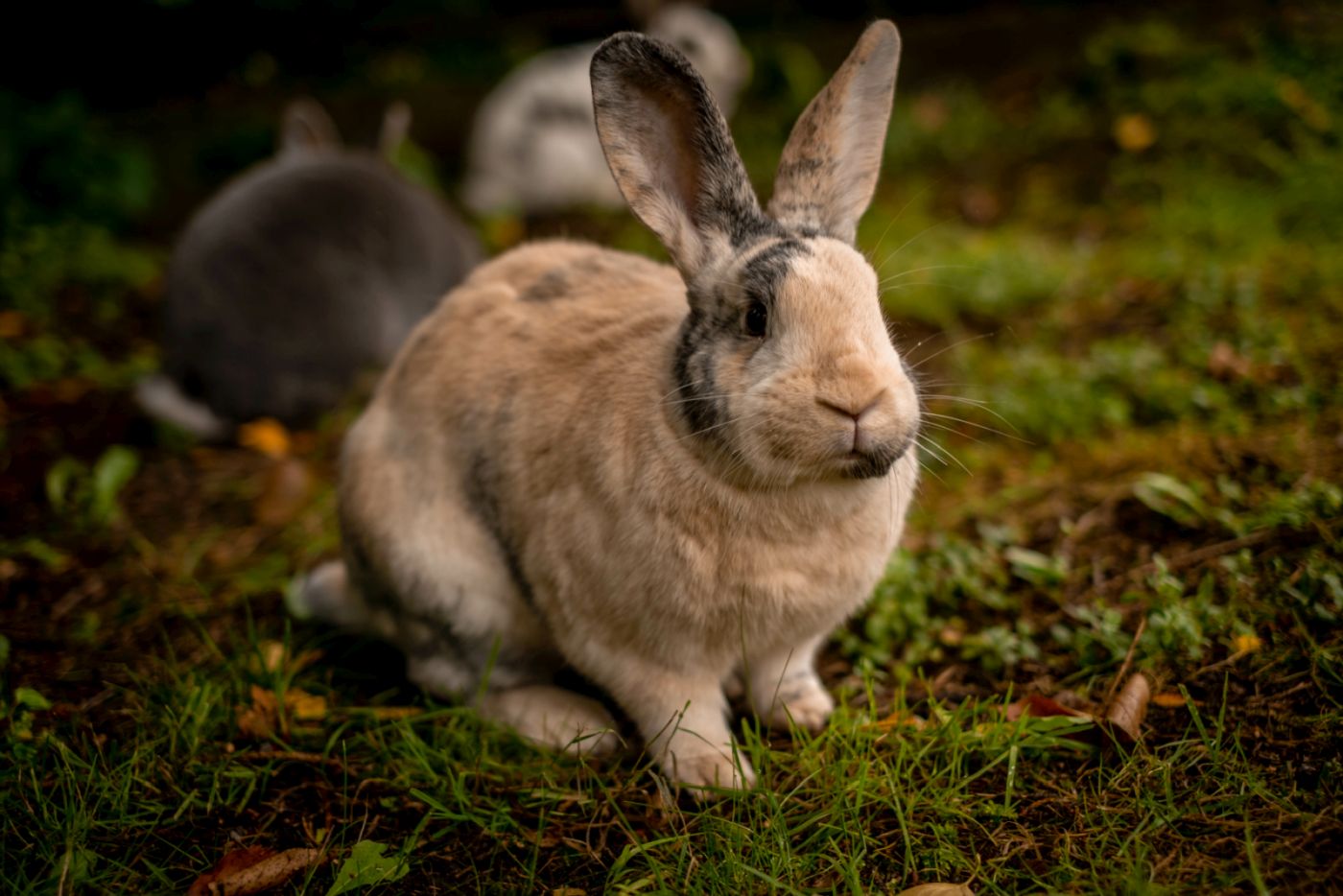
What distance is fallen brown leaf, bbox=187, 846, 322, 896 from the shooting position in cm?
219

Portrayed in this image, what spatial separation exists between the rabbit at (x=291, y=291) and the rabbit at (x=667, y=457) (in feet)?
7.10

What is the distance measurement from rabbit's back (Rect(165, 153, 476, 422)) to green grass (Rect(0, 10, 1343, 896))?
0.31 meters

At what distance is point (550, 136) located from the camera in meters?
7.17

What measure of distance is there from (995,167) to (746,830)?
18.5ft

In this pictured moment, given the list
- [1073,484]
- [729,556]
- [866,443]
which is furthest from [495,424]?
[1073,484]

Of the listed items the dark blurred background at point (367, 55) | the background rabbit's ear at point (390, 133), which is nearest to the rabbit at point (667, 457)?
the background rabbit's ear at point (390, 133)

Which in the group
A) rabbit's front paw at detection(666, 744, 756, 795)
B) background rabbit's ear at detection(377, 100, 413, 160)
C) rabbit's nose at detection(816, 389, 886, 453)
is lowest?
→ rabbit's front paw at detection(666, 744, 756, 795)

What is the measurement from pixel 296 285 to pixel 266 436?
79 centimetres

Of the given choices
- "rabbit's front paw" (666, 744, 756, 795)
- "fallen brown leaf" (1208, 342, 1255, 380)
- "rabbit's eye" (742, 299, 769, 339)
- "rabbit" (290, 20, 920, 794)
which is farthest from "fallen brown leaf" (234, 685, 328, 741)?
"fallen brown leaf" (1208, 342, 1255, 380)

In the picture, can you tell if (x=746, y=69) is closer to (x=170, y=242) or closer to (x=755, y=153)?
(x=755, y=153)

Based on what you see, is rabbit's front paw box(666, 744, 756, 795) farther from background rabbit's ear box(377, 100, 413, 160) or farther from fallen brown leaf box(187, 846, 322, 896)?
background rabbit's ear box(377, 100, 413, 160)

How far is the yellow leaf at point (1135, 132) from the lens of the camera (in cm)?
644

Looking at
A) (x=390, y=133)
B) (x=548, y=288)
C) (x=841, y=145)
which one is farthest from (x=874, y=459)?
(x=390, y=133)

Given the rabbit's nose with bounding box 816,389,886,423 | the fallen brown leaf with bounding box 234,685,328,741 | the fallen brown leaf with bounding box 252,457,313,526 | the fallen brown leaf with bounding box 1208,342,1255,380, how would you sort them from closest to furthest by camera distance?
the rabbit's nose with bounding box 816,389,886,423 → the fallen brown leaf with bounding box 234,685,328,741 → the fallen brown leaf with bounding box 1208,342,1255,380 → the fallen brown leaf with bounding box 252,457,313,526
